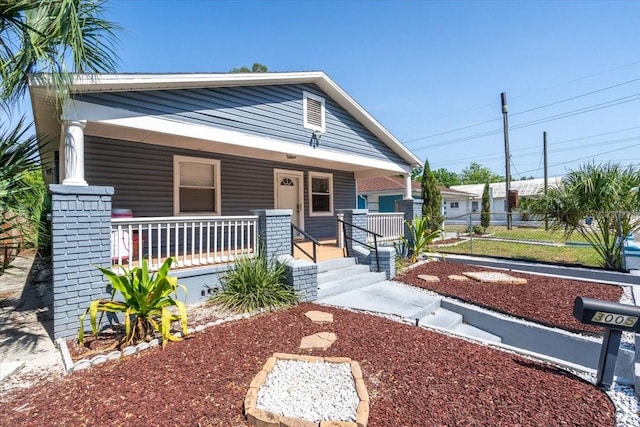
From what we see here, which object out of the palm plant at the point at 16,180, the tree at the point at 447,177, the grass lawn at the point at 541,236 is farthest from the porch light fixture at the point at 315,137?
the tree at the point at 447,177

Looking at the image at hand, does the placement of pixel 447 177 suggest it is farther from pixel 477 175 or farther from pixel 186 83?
pixel 186 83

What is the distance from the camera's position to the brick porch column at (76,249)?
384cm

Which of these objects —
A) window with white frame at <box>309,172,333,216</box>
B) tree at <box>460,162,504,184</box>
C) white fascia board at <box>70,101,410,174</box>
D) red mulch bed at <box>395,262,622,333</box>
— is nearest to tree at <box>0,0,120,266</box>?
white fascia board at <box>70,101,410,174</box>

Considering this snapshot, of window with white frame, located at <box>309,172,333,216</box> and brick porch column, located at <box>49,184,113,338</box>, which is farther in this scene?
window with white frame, located at <box>309,172,333,216</box>

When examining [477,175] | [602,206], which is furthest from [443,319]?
[477,175]

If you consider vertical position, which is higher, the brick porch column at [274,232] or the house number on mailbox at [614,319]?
the brick porch column at [274,232]

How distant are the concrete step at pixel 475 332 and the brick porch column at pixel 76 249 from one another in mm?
5233

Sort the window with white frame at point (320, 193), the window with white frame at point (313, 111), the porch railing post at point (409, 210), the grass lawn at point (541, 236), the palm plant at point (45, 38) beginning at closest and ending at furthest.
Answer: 1. the palm plant at point (45, 38)
2. the window with white frame at point (313, 111)
3. the porch railing post at point (409, 210)
4. the window with white frame at point (320, 193)
5. the grass lawn at point (541, 236)

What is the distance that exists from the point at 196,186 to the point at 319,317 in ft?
16.1

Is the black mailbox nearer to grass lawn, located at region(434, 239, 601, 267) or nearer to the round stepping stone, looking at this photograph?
the round stepping stone

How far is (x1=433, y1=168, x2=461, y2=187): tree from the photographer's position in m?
59.6

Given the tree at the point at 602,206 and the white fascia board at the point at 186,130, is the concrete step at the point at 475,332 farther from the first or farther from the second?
the tree at the point at 602,206

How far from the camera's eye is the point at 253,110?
6992 millimetres

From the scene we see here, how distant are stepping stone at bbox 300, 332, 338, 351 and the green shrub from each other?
4.09ft
